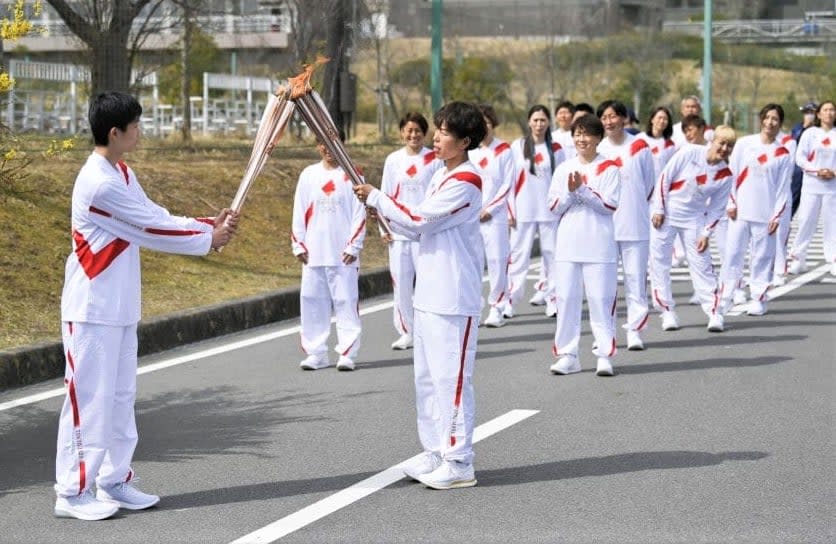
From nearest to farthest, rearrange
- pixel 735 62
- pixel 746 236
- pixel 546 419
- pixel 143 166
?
1. pixel 546 419
2. pixel 746 236
3. pixel 143 166
4. pixel 735 62

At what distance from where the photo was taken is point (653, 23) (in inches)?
2672

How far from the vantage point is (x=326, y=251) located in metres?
10.4

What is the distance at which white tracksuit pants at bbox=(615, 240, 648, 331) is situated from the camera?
11266 millimetres

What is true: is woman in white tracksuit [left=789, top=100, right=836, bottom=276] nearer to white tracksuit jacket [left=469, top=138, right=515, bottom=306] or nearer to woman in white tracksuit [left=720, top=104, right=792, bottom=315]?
woman in white tracksuit [left=720, top=104, right=792, bottom=315]

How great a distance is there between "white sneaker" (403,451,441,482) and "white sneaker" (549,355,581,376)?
3259mm

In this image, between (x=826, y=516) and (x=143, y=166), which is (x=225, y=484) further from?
(x=143, y=166)

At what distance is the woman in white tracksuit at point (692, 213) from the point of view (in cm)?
1239

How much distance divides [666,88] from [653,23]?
9237mm

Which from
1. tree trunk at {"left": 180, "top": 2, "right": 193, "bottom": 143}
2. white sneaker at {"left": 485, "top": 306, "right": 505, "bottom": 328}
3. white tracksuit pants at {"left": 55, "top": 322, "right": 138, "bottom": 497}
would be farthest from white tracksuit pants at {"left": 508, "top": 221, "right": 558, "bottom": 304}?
tree trunk at {"left": 180, "top": 2, "right": 193, "bottom": 143}

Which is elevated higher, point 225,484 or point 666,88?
point 666,88

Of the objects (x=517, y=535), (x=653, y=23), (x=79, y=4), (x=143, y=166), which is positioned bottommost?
(x=517, y=535)

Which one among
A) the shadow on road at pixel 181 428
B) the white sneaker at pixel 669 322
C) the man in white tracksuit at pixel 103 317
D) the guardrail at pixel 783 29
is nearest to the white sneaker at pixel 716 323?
the white sneaker at pixel 669 322

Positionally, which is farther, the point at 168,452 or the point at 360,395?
the point at 360,395

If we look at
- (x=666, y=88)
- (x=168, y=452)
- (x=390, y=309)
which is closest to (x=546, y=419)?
(x=168, y=452)
